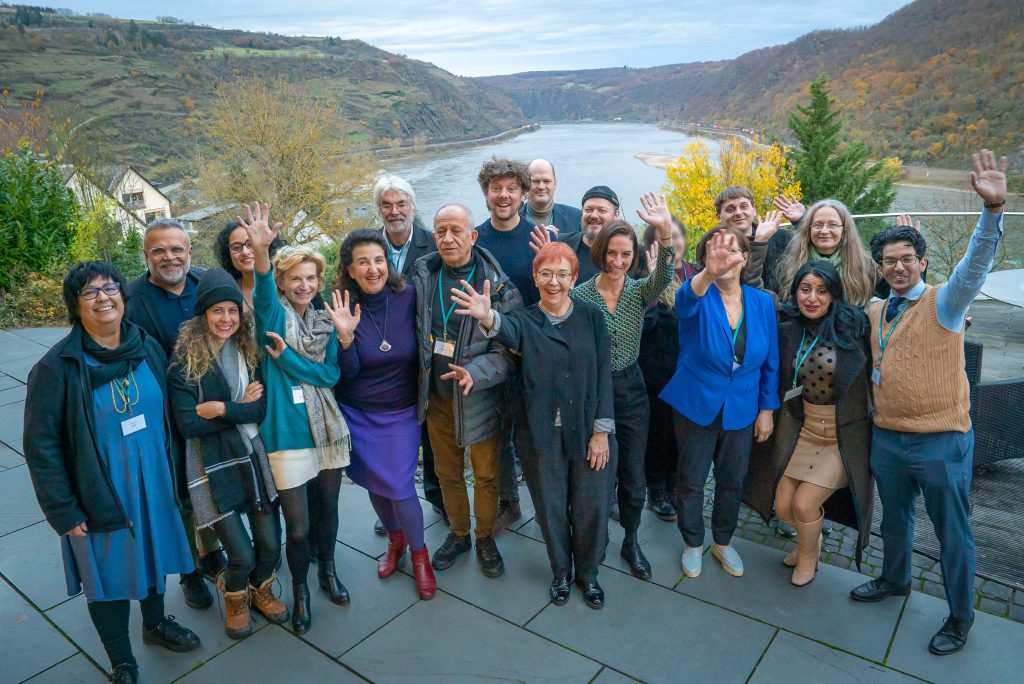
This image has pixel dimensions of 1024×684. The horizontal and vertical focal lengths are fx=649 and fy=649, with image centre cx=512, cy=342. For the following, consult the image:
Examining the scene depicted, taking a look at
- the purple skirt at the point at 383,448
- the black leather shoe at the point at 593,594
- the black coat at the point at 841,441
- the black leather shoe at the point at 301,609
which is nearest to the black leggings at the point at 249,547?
the black leather shoe at the point at 301,609

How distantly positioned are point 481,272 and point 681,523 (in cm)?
172

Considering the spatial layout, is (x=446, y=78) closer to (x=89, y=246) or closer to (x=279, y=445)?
(x=89, y=246)

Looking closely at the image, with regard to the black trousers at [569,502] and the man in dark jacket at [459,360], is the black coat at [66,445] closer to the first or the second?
the man in dark jacket at [459,360]

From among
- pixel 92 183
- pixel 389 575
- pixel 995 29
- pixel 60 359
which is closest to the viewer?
pixel 60 359

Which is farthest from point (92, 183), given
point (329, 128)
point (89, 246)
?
point (329, 128)

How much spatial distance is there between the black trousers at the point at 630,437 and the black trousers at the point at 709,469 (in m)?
0.21

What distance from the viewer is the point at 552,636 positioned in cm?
302

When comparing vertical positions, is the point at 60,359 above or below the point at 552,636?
above

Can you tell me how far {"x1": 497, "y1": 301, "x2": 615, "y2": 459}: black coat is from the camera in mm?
2977

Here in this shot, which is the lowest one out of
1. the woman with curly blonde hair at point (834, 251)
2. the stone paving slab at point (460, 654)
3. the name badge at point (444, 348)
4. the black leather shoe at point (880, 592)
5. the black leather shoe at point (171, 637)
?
the stone paving slab at point (460, 654)

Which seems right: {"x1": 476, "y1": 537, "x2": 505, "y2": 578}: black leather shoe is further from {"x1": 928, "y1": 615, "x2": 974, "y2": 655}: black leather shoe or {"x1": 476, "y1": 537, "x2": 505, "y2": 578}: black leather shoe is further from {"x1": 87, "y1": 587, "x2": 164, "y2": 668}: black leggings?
{"x1": 928, "y1": 615, "x2": 974, "y2": 655}: black leather shoe

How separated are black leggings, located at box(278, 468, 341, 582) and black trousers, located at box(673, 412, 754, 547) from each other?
69.8 inches

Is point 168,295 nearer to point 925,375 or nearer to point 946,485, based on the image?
point 925,375

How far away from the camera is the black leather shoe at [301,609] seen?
307 centimetres
